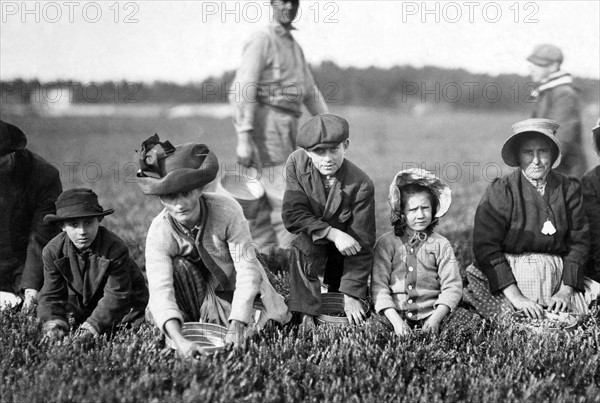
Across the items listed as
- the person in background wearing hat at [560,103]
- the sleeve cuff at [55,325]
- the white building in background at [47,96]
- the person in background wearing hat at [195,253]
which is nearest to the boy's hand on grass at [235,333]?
the person in background wearing hat at [195,253]

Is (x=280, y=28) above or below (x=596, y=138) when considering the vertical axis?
above

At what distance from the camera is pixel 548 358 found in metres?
4.38

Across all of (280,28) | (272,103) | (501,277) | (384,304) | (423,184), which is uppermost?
(280,28)

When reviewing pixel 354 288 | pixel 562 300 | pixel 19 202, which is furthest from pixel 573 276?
pixel 19 202

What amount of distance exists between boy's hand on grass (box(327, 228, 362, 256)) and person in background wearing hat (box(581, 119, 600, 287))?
2043mm

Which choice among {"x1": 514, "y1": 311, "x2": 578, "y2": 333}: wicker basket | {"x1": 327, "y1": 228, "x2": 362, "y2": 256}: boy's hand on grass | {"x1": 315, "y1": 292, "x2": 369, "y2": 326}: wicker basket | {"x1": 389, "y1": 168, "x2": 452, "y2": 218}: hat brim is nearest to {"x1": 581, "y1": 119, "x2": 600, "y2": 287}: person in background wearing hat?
{"x1": 514, "y1": 311, "x2": 578, "y2": 333}: wicker basket

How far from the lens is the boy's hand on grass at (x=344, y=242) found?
4.81 m

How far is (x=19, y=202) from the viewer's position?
18.4 feet

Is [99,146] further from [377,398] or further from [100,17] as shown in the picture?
[377,398]

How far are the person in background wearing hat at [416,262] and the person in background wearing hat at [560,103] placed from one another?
109 inches

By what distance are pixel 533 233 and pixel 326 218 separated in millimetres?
1620

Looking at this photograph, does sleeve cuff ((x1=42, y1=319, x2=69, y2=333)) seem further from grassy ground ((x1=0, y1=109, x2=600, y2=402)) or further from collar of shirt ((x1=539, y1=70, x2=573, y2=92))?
collar of shirt ((x1=539, y1=70, x2=573, y2=92))

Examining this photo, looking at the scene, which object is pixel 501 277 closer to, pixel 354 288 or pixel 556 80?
pixel 354 288

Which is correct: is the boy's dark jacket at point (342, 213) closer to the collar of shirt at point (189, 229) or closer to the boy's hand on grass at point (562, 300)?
the collar of shirt at point (189, 229)
